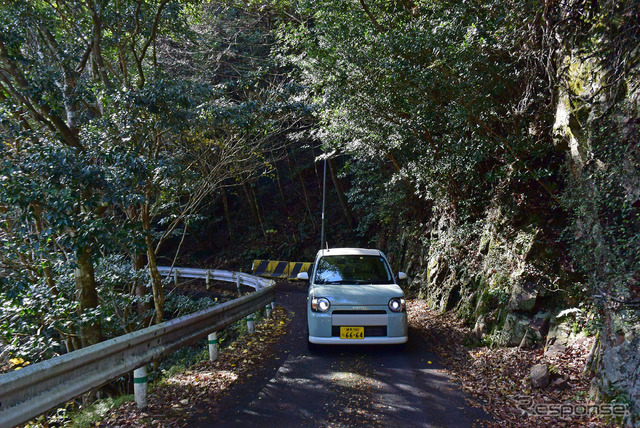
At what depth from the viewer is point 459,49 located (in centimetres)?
656

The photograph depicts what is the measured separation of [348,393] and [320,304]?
5.60ft

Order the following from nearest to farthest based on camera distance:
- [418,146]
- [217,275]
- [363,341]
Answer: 1. [363,341]
2. [418,146]
3. [217,275]

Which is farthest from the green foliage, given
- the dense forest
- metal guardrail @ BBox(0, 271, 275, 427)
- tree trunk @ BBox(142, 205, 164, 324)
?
metal guardrail @ BBox(0, 271, 275, 427)

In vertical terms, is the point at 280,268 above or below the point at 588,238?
below

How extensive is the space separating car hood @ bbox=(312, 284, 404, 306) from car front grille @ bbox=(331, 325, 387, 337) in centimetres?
37

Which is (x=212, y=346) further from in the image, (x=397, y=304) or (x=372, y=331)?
(x=397, y=304)

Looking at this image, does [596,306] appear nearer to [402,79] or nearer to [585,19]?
[585,19]

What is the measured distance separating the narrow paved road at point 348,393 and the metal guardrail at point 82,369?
0.99 m

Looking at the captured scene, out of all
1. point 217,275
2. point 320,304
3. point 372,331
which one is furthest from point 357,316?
point 217,275

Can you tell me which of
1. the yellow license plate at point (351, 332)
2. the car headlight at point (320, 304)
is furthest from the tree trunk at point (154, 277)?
the yellow license plate at point (351, 332)

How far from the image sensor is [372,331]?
6.26 metres

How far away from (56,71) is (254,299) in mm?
5560

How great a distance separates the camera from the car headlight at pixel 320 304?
6266 millimetres

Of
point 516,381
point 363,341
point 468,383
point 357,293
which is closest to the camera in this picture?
point 516,381
